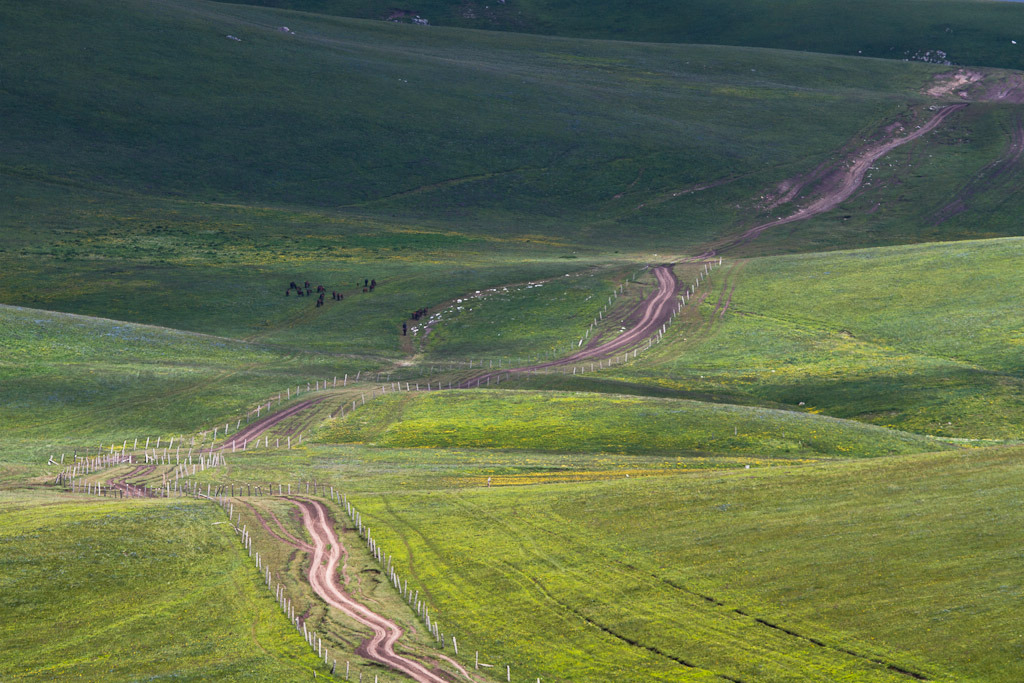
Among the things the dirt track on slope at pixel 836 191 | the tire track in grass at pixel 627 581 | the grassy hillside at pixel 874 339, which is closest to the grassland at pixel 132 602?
the tire track in grass at pixel 627 581

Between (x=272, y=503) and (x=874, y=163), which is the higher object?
(x=874, y=163)

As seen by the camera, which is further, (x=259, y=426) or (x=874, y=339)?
(x=874, y=339)

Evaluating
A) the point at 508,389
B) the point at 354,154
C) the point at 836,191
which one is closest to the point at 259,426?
the point at 508,389

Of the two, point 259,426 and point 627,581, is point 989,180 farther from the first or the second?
point 627,581

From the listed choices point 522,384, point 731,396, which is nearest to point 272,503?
point 522,384

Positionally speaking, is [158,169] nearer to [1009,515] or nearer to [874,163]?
[874,163]

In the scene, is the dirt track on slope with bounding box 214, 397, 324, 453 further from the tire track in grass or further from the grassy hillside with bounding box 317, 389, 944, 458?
the tire track in grass
